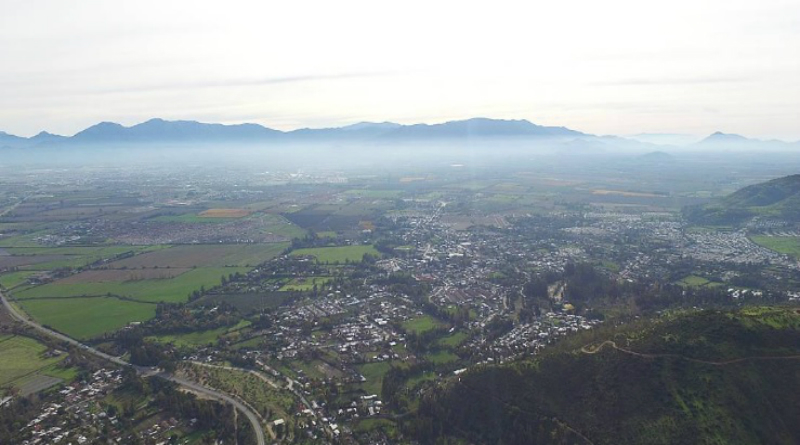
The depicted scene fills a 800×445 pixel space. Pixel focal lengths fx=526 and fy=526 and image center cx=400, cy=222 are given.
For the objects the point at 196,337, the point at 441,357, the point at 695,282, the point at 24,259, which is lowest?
the point at 695,282

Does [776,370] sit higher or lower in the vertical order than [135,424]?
higher

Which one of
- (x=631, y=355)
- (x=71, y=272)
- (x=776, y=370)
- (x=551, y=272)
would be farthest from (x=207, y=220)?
(x=776, y=370)

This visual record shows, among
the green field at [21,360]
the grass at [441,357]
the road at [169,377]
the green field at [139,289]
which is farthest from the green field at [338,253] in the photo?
the green field at [21,360]

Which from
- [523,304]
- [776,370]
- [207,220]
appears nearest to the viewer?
[776,370]

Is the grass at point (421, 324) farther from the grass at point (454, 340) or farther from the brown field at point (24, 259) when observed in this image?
the brown field at point (24, 259)

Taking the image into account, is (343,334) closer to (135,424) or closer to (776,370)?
(135,424)

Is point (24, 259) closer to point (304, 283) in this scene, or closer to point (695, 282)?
point (304, 283)

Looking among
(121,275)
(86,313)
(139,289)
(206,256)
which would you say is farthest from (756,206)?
(86,313)

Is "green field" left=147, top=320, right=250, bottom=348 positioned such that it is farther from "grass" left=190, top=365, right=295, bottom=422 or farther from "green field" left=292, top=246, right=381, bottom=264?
"green field" left=292, top=246, right=381, bottom=264
